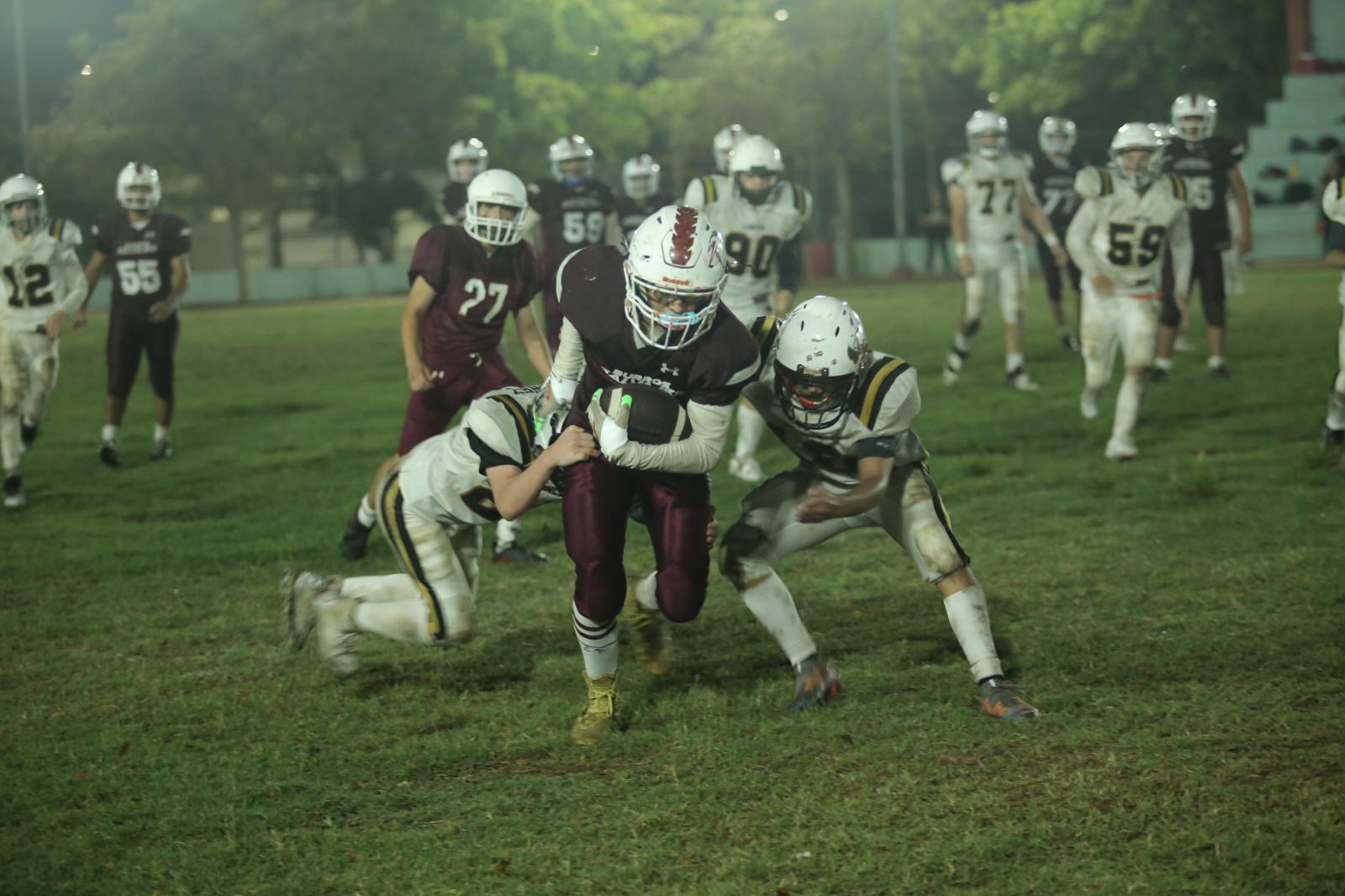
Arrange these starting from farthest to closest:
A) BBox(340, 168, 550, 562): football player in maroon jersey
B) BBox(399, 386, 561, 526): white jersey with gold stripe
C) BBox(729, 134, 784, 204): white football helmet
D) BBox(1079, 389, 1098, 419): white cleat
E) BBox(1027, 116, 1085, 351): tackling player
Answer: BBox(1027, 116, 1085, 351): tackling player
BBox(1079, 389, 1098, 419): white cleat
BBox(729, 134, 784, 204): white football helmet
BBox(340, 168, 550, 562): football player in maroon jersey
BBox(399, 386, 561, 526): white jersey with gold stripe

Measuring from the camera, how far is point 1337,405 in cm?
930

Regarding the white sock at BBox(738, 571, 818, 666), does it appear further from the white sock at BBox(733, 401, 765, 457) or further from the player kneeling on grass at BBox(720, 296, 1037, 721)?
the white sock at BBox(733, 401, 765, 457)

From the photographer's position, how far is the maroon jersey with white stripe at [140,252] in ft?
37.1

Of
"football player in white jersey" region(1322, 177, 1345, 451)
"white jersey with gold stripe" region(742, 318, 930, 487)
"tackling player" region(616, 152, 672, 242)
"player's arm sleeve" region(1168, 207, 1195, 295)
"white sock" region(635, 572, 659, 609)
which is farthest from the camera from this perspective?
"tackling player" region(616, 152, 672, 242)

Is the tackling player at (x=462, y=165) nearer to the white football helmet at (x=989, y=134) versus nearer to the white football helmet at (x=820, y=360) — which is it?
the white football helmet at (x=989, y=134)

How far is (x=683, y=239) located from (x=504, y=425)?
2.83 feet

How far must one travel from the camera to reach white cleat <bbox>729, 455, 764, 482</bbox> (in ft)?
31.8

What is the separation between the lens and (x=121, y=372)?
37.2 feet

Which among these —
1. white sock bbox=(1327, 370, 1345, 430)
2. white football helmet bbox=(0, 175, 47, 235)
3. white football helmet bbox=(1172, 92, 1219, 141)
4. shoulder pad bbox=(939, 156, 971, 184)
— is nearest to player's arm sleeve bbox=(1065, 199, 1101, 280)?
white sock bbox=(1327, 370, 1345, 430)

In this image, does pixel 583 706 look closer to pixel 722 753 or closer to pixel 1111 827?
pixel 722 753

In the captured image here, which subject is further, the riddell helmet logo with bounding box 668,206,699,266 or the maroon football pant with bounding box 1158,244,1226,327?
the maroon football pant with bounding box 1158,244,1226,327

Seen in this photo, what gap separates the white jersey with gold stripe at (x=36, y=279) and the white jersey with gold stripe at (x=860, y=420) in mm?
6146

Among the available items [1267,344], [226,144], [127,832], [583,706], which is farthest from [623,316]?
[226,144]

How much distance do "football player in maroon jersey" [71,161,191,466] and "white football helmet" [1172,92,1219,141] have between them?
8.23 m
